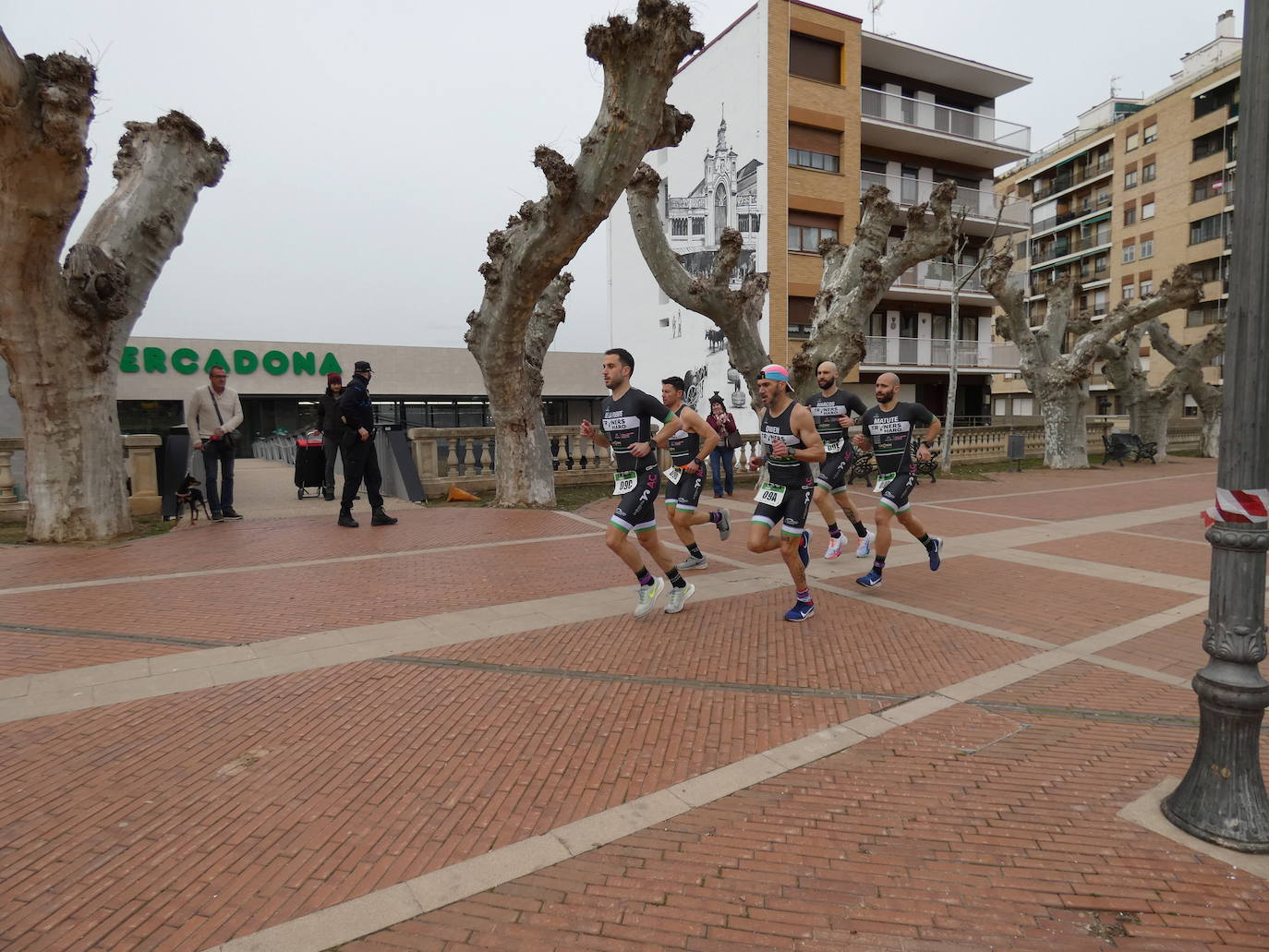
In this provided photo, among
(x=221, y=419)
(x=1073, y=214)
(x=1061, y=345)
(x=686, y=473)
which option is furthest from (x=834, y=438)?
(x=1073, y=214)

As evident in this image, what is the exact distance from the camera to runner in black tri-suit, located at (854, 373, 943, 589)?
689cm

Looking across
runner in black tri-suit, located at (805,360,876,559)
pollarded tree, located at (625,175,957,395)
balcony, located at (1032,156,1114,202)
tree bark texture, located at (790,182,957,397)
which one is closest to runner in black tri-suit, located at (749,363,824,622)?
runner in black tri-suit, located at (805,360,876,559)

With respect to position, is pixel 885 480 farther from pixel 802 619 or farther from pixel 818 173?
pixel 818 173

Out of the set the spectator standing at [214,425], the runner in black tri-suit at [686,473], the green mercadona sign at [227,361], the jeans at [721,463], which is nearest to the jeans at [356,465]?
the spectator standing at [214,425]

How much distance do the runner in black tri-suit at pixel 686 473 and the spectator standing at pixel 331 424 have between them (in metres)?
5.13

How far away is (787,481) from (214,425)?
8415 mm

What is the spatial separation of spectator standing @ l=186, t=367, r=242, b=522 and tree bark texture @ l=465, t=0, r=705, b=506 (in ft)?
12.1

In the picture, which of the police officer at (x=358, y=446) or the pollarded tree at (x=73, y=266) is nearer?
the pollarded tree at (x=73, y=266)

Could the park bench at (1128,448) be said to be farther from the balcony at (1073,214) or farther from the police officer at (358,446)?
the balcony at (1073,214)

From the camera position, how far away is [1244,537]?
8.75 ft

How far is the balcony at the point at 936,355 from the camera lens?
29406 mm

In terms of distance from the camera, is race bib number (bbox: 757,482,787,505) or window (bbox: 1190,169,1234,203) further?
window (bbox: 1190,169,1234,203)

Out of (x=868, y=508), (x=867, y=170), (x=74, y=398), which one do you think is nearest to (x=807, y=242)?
(x=867, y=170)

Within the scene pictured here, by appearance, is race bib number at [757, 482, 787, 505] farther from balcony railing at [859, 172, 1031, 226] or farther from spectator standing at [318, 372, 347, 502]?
balcony railing at [859, 172, 1031, 226]
